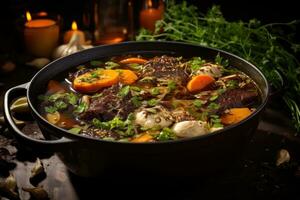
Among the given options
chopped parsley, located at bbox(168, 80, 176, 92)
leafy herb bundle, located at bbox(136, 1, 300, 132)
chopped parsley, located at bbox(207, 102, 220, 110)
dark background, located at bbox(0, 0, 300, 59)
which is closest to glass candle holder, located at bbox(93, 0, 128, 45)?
dark background, located at bbox(0, 0, 300, 59)

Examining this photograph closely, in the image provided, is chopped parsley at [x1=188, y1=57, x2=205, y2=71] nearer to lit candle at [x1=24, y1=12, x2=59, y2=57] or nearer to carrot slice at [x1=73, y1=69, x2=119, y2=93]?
carrot slice at [x1=73, y1=69, x2=119, y2=93]

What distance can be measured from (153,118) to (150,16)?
7.14ft

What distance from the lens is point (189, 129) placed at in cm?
192

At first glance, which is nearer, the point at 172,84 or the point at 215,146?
the point at 215,146

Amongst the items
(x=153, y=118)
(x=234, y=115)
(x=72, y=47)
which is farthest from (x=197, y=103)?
(x=72, y=47)

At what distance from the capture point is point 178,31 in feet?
10.2

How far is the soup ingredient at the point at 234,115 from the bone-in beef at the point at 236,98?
0.04m

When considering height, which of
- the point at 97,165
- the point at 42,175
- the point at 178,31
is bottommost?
the point at 42,175

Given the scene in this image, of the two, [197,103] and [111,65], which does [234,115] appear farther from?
[111,65]

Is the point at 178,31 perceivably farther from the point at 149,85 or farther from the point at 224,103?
the point at 224,103

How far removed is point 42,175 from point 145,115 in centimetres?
66

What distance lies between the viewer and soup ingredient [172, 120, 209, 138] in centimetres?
192

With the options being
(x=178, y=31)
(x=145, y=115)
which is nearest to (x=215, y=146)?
(x=145, y=115)

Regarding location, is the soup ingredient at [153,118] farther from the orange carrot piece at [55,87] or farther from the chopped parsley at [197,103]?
the orange carrot piece at [55,87]
